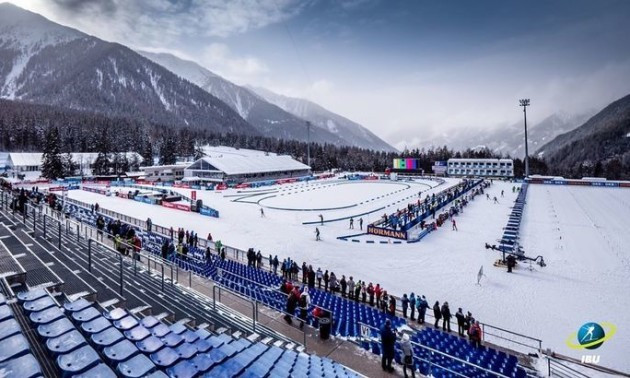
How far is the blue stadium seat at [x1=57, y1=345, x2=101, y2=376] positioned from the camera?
5195 mm

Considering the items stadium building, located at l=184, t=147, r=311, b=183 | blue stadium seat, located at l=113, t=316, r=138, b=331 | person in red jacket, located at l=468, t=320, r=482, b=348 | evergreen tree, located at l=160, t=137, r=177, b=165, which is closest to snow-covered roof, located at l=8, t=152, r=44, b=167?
evergreen tree, located at l=160, t=137, r=177, b=165

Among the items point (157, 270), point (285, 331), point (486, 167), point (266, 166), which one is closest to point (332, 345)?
point (285, 331)

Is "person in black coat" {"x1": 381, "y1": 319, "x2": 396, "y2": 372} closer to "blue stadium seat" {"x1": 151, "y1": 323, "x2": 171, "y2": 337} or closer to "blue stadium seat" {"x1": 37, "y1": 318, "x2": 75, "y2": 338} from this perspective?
"blue stadium seat" {"x1": 151, "y1": 323, "x2": 171, "y2": 337}

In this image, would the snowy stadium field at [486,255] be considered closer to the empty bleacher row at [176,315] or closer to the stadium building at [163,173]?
the empty bleacher row at [176,315]

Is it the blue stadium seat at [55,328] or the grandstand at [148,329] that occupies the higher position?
the blue stadium seat at [55,328]

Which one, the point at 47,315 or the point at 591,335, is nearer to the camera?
the point at 47,315

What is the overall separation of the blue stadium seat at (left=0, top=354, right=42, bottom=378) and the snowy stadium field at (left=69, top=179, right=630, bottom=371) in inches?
612

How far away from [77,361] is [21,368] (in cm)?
72

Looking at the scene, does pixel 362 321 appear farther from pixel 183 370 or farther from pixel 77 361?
pixel 77 361

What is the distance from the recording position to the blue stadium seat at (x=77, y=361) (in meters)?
5.20

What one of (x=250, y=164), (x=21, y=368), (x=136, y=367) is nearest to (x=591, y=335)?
(x=136, y=367)

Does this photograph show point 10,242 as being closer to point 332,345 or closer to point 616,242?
point 332,345

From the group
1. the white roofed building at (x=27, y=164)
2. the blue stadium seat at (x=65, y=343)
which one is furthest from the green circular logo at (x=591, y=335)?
the white roofed building at (x=27, y=164)

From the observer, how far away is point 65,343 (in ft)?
19.5
